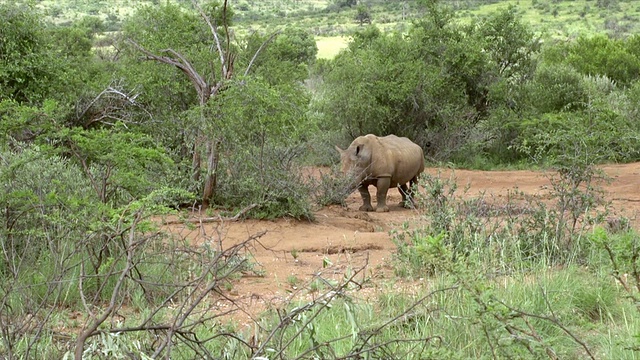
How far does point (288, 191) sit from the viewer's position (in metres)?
10.9

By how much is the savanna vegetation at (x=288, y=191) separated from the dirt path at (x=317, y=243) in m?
0.27

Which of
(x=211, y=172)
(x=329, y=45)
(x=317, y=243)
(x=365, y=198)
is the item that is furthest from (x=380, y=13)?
(x=317, y=243)

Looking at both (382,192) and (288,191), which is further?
(382,192)

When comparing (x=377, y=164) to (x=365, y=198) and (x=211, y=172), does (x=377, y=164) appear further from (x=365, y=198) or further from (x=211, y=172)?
(x=211, y=172)

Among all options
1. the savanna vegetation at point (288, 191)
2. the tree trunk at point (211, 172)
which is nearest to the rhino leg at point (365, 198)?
the savanna vegetation at point (288, 191)

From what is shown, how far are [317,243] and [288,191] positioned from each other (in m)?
Result: 1.65

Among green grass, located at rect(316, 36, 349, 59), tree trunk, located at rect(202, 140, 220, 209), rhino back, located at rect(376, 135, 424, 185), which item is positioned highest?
tree trunk, located at rect(202, 140, 220, 209)

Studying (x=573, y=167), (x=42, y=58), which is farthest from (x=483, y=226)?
(x=42, y=58)

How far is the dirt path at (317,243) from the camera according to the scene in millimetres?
6719

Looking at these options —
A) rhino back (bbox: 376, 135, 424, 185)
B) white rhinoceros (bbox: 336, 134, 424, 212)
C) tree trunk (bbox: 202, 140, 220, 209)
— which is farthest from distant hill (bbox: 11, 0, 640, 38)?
tree trunk (bbox: 202, 140, 220, 209)

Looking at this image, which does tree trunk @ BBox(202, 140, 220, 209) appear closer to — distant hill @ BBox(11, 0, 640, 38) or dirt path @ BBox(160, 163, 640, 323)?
dirt path @ BBox(160, 163, 640, 323)

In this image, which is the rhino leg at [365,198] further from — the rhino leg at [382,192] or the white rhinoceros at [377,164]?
the rhino leg at [382,192]

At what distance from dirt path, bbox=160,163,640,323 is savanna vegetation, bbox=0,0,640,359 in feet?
0.88

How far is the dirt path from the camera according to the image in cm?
672
